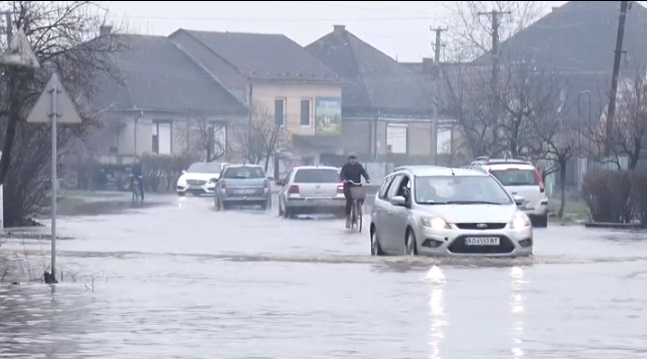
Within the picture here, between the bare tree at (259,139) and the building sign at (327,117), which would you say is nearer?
the bare tree at (259,139)

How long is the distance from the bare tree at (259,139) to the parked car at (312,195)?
39.0 metres

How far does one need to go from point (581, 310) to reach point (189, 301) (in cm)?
425

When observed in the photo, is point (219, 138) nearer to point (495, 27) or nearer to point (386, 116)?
point (386, 116)

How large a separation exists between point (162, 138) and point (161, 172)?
12894 mm

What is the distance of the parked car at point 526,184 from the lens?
131 ft

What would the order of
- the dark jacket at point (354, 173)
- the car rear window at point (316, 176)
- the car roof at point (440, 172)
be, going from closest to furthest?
1. the car roof at point (440, 172)
2. the dark jacket at point (354, 173)
3. the car rear window at point (316, 176)

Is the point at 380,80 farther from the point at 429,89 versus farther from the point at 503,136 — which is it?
the point at 503,136

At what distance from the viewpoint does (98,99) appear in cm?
8769

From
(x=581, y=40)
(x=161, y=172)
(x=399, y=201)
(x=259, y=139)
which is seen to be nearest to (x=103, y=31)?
(x=399, y=201)

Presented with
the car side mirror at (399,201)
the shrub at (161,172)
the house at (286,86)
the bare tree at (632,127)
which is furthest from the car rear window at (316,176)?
the house at (286,86)

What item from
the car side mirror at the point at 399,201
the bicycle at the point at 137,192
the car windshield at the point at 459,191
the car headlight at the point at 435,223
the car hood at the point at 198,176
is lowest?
the bicycle at the point at 137,192

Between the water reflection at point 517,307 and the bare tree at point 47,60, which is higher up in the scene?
the bare tree at point 47,60

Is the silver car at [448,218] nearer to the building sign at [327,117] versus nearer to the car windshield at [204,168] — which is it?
the car windshield at [204,168]

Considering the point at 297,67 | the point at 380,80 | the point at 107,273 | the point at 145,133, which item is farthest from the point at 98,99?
the point at 107,273
